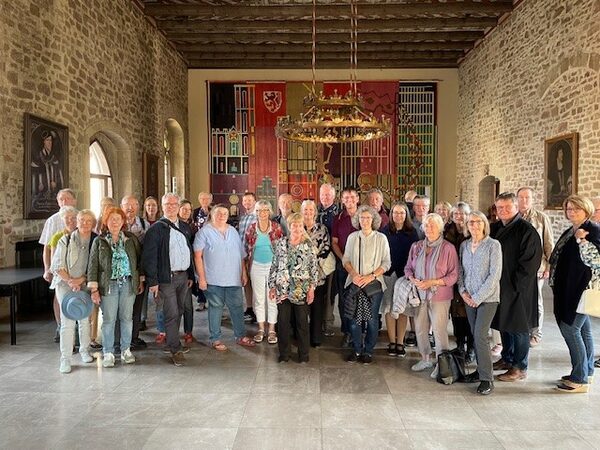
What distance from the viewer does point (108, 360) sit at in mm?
4059

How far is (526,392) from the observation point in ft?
11.6

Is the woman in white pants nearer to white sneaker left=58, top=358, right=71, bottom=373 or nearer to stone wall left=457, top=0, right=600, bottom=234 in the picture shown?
white sneaker left=58, top=358, right=71, bottom=373

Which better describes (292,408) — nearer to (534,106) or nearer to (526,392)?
(526,392)

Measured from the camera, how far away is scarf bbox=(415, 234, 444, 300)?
3.77 m

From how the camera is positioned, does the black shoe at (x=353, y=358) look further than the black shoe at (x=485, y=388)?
Yes

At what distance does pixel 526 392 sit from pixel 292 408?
67.7 inches

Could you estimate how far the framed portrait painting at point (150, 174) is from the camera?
32.2ft

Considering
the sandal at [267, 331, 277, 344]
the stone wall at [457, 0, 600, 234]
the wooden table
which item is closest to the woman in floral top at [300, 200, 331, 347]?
the sandal at [267, 331, 277, 344]

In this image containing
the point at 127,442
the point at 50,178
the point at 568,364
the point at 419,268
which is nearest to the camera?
the point at 127,442

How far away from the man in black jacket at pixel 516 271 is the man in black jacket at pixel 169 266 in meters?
2.60

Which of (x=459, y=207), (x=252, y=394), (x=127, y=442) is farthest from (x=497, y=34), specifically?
(x=127, y=442)

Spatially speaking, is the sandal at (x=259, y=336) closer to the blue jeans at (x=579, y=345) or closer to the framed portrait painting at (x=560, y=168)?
the blue jeans at (x=579, y=345)

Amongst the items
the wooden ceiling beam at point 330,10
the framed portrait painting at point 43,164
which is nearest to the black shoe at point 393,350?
the framed portrait painting at point 43,164

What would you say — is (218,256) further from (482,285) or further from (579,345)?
(579,345)
